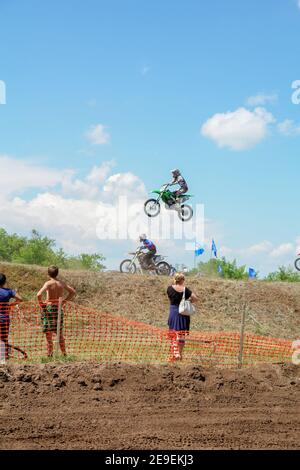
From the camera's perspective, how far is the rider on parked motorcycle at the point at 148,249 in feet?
74.2

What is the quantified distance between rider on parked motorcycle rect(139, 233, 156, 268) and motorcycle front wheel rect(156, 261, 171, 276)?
1.77 ft

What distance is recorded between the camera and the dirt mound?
69.8ft

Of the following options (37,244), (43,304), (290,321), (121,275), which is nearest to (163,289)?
(121,275)

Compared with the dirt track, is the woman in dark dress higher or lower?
higher

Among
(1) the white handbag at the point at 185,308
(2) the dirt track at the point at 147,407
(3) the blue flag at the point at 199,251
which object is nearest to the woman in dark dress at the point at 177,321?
(1) the white handbag at the point at 185,308

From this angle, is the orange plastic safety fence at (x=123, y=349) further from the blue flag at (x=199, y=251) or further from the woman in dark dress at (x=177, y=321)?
the blue flag at (x=199, y=251)

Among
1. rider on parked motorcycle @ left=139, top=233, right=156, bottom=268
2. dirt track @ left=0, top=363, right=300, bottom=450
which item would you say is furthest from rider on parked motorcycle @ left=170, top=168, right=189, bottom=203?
dirt track @ left=0, top=363, right=300, bottom=450

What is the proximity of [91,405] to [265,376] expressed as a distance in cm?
372

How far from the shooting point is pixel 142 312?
21.4 meters

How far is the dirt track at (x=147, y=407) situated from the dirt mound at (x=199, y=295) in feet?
33.4

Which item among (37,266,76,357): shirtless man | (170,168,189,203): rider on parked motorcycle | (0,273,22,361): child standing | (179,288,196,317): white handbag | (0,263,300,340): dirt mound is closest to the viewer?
(0,273,22,361): child standing

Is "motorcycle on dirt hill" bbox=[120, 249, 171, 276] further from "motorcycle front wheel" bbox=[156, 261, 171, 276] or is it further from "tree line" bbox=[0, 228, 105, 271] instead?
"tree line" bbox=[0, 228, 105, 271]

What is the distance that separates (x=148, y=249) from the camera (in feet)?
75.2
